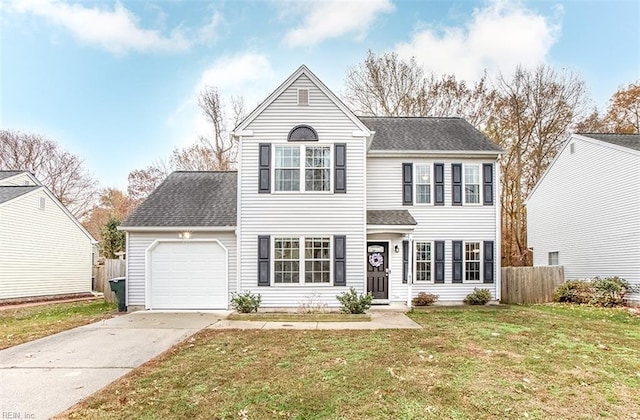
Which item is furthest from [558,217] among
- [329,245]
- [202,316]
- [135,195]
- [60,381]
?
[135,195]

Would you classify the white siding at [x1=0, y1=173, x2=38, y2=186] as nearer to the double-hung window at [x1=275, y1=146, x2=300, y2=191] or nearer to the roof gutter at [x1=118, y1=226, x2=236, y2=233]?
the roof gutter at [x1=118, y1=226, x2=236, y2=233]

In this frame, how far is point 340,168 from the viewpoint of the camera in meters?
12.4

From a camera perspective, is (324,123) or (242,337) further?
(324,123)

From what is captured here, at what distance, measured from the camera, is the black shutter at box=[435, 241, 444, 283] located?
14.1 metres

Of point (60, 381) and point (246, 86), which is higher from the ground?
point (246, 86)

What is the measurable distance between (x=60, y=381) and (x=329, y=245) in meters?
7.78

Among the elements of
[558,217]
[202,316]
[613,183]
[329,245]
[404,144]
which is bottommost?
[202,316]

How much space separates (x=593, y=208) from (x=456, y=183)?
684 cm

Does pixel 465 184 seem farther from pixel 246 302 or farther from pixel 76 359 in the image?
pixel 76 359

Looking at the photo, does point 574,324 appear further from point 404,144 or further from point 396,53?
point 396,53

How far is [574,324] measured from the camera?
404 inches

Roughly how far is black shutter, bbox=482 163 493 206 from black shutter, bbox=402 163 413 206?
8.49 ft

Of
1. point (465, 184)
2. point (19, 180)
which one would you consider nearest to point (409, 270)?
point (465, 184)

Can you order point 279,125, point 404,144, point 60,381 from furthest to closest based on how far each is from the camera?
point 404,144 < point 279,125 < point 60,381
